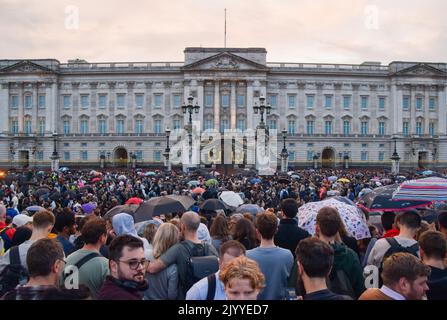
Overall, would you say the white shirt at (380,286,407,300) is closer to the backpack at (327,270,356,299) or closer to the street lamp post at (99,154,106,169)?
the backpack at (327,270,356,299)

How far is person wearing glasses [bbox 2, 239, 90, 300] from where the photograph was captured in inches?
180

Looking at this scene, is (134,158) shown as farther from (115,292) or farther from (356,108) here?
(115,292)

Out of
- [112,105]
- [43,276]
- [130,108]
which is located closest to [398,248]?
[43,276]

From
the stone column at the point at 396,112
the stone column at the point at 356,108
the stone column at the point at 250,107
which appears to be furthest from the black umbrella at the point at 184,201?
the stone column at the point at 396,112

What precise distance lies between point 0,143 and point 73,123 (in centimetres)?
1148

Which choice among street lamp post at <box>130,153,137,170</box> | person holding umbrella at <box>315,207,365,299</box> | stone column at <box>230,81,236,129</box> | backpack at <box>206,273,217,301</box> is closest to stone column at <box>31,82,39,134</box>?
street lamp post at <box>130,153,137,170</box>

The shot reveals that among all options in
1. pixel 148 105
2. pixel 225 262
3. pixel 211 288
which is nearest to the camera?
pixel 211 288

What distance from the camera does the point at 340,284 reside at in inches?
248

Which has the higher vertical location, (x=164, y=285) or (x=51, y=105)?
(x=51, y=105)

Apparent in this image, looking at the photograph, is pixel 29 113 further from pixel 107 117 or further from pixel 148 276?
pixel 148 276

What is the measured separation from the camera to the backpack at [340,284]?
626 cm

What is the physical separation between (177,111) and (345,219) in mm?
70702

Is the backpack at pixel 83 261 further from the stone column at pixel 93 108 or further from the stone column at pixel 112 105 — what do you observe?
the stone column at pixel 93 108

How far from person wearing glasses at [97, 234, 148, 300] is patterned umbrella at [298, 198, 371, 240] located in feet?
15.2
